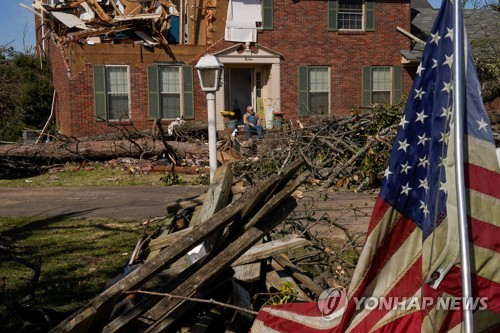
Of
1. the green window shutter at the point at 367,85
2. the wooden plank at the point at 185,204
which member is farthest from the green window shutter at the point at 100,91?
the wooden plank at the point at 185,204

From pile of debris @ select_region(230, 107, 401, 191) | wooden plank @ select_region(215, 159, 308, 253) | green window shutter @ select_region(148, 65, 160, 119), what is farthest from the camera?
green window shutter @ select_region(148, 65, 160, 119)

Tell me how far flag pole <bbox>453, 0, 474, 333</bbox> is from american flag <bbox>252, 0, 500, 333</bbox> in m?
0.09

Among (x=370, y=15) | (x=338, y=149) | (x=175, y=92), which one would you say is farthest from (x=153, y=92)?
(x=338, y=149)

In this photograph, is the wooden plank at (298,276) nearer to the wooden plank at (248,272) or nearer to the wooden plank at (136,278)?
the wooden plank at (248,272)

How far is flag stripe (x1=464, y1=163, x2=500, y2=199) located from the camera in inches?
136

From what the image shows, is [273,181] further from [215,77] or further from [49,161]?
[49,161]

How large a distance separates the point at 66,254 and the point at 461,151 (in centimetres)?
634

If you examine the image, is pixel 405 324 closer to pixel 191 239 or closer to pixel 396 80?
pixel 191 239

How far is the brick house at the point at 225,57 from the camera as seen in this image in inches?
923

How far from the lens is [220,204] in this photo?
5.52m

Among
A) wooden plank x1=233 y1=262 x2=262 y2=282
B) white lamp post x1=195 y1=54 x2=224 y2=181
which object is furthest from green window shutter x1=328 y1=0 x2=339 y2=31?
Result: wooden plank x1=233 y1=262 x2=262 y2=282

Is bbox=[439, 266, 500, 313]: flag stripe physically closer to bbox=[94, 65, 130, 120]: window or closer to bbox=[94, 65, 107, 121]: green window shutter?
bbox=[94, 65, 130, 120]: window

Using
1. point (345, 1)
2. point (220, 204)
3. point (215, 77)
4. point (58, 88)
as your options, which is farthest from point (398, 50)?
point (220, 204)

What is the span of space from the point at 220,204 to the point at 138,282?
1.47 metres
